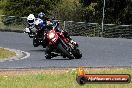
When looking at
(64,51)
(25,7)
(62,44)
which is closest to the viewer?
(64,51)

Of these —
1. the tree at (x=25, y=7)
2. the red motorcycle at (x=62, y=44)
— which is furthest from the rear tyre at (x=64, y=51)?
the tree at (x=25, y=7)

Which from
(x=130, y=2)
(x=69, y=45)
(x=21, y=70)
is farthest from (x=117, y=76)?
(x=130, y=2)

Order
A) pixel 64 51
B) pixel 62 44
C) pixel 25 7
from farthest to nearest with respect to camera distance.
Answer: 1. pixel 25 7
2. pixel 62 44
3. pixel 64 51

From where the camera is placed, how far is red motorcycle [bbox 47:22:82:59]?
16.7 meters

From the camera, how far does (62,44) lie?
16.9 meters

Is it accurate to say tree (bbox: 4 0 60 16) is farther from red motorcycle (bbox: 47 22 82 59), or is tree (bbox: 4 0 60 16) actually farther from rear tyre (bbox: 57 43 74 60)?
rear tyre (bbox: 57 43 74 60)

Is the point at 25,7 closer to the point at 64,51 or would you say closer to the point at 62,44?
the point at 62,44

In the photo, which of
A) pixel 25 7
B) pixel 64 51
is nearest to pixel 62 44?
pixel 64 51

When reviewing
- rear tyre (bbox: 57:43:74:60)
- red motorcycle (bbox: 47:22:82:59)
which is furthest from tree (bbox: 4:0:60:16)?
rear tyre (bbox: 57:43:74:60)

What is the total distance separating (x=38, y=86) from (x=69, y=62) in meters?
7.22

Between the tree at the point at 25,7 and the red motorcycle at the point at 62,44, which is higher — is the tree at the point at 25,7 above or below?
below

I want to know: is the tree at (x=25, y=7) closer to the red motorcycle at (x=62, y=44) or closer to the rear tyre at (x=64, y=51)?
the red motorcycle at (x=62, y=44)

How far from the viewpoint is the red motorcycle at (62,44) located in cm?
1672

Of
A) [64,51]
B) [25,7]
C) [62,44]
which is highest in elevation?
[62,44]
